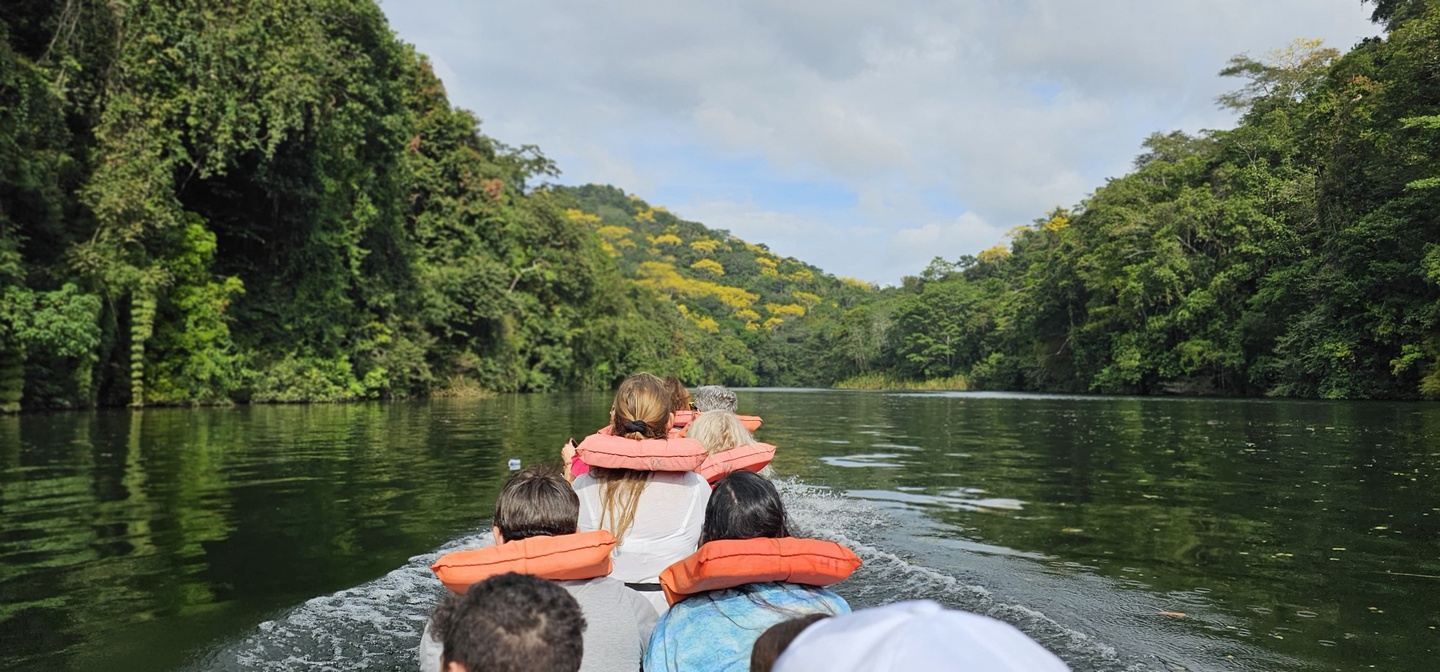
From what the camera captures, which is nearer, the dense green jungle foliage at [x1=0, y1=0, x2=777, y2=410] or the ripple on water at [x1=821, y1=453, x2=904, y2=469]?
the ripple on water at [x1=821, y1=453, x2=904, y2=469]

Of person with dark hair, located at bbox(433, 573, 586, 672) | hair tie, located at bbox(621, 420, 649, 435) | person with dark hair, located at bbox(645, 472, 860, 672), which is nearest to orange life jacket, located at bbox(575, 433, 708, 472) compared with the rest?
hair tie, located at bbox(621, 420, 649, 435)

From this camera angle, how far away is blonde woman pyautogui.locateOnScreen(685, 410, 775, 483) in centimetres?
515

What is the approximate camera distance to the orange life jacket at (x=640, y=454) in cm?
409

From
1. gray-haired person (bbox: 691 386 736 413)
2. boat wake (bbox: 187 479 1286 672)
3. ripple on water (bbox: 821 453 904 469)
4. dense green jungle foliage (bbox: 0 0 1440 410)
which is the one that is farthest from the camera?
dense green jungle foliage (bbox: 0 0 1440 410)

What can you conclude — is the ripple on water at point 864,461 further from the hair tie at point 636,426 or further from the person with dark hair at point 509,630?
the person with dark hair at point 509,630

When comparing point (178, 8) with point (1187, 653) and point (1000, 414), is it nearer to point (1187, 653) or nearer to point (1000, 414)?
point (1000, 414)

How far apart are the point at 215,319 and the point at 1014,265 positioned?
67.0m

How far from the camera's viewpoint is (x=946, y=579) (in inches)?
238

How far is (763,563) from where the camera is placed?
2.91 meters

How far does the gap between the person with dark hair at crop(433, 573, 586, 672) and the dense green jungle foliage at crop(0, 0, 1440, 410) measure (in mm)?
21174

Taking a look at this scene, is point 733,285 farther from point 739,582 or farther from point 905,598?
point 739,582

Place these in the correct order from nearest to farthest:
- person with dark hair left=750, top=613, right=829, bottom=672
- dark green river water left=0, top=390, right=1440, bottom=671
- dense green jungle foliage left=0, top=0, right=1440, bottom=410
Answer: person with dark hair left=750, top=613, right=829, bottom=672, dark green river water left=0, top=390, right=1440, bottom=671, dense green jungle foliage left=0, top=0, right=1440, bottom=410

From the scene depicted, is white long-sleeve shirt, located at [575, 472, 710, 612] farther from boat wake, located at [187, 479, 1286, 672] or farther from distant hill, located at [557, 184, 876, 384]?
distant hill, located at [557, 184, 876, 384]

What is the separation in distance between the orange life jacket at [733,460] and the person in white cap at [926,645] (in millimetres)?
3978
